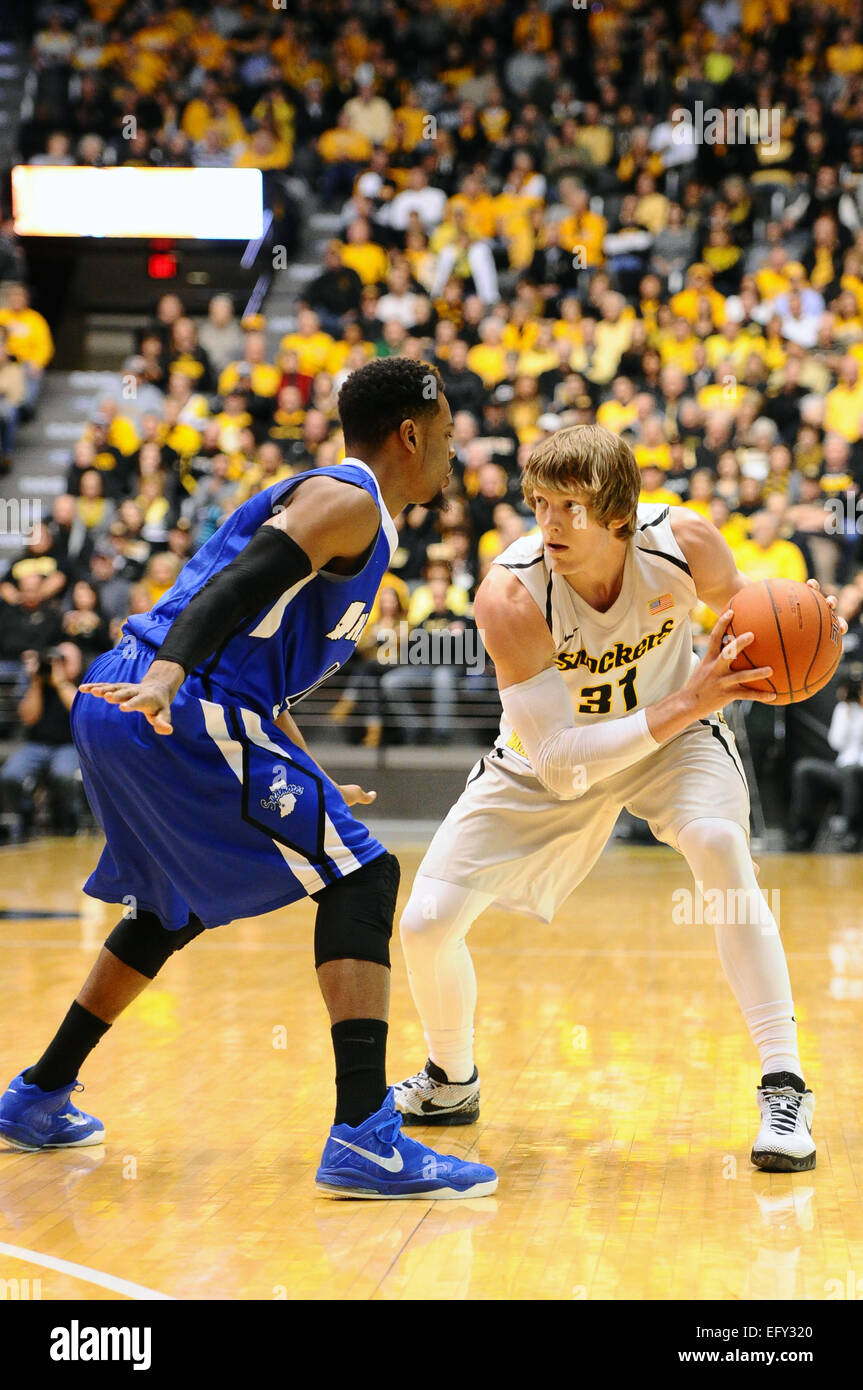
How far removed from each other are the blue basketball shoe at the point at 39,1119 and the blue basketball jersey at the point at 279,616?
40.4 inches

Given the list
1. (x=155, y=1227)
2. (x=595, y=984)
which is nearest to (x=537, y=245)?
(x=595, y=984)

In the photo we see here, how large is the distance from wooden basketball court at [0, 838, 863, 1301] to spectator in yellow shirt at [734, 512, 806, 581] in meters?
3.79

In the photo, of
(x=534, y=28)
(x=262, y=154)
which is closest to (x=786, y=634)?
(x=262, y=154)

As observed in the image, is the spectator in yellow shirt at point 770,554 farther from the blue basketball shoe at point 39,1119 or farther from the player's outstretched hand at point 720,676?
the blue basketball shoe at point 39,1119

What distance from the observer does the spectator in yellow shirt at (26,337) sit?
1313 cm

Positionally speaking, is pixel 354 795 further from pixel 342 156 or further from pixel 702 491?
pixel 342 156

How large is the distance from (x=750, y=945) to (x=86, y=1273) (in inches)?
60.0

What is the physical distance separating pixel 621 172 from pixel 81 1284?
12369 millimetres

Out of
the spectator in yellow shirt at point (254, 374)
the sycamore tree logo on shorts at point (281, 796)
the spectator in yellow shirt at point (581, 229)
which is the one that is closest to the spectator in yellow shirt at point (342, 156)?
the spectator in yellow shirt at point (581, 229)

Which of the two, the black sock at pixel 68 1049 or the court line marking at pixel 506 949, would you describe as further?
the court line marking at pixel 506 949

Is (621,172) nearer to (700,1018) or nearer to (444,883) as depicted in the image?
(700,1018)

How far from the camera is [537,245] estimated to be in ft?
42.0

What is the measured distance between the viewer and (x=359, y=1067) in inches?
115

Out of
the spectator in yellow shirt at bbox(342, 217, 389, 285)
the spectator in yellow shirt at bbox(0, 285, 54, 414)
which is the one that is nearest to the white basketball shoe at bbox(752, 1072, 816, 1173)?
the spectator in yellow shirt at bbox(342, 217, 389, 285)
